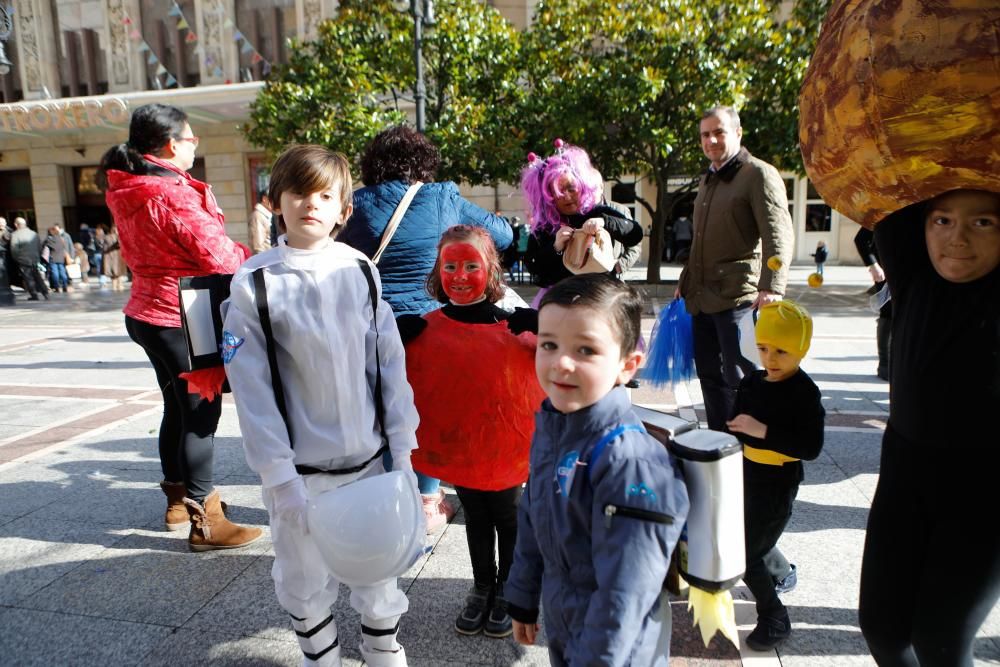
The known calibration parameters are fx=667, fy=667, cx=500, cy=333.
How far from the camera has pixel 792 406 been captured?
6.91 feet

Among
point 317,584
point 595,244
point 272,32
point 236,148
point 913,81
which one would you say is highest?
point 272,32

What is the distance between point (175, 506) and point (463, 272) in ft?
6.80

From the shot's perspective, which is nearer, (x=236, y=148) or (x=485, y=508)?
(x=485, y=508)

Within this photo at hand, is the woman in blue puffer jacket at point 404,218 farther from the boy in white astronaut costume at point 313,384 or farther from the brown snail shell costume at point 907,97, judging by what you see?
the brown snail shell costume at point 907,97

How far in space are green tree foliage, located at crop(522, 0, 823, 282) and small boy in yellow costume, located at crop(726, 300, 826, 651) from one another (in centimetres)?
1025

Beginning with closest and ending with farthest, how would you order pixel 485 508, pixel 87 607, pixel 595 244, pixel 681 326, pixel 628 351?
pixel 628 351
pixel 485 508
pixel 87 607
pixel 595 244
pixel 681 326

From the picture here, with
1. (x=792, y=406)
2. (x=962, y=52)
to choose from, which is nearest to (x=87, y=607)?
(x=792, y=406)

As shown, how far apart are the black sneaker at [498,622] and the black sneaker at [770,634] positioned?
0.84 metres

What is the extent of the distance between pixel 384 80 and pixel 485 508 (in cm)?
1099

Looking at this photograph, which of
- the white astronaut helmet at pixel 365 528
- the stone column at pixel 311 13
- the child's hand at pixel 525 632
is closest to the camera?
the child's hand at pixel 525 632

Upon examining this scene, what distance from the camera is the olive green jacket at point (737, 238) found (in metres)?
3.38

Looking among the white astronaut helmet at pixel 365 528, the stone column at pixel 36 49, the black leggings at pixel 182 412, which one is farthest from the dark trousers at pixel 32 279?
the white astronaut helmet at pixel 365 528

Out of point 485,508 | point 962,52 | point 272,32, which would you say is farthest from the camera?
point 272,32

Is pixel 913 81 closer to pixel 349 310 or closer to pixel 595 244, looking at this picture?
pixel 349 310
